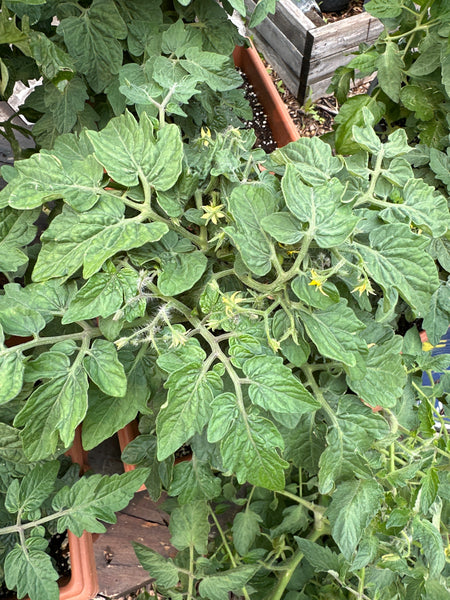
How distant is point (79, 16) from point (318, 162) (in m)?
0.45

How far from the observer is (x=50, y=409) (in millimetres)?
599

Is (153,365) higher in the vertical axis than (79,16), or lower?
lower

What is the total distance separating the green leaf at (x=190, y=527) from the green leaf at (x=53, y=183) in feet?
1.75

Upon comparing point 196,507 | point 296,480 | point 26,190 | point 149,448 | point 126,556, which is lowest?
point 126,556

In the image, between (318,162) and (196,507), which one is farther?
(196,507)

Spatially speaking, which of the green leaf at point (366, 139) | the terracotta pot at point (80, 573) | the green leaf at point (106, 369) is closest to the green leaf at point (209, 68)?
the green leaf at point (366, 139)

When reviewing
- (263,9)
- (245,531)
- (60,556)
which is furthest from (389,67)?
(60,556)

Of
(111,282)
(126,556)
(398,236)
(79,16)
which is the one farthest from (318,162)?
(126,556)

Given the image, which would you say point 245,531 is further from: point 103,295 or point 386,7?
point 386,7

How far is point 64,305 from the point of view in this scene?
64 cm

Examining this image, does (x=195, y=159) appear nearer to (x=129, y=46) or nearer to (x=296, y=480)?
(x=129, y=46)

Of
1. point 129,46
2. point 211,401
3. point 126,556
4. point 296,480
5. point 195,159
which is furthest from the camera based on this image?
point 126,556

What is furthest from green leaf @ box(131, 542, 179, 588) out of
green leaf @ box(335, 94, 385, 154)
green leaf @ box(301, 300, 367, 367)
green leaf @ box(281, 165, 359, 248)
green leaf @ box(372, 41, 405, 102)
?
green leaf @ box(372, 41, 405, 102)

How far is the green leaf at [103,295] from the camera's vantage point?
0.58 meters
